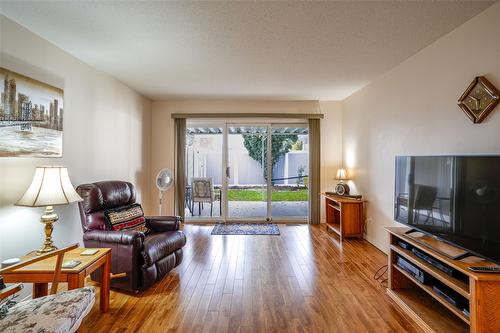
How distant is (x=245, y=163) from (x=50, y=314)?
14.0 ft

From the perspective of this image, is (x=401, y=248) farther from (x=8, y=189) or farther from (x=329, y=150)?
(x=8, y=189)

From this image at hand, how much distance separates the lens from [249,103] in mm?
5242

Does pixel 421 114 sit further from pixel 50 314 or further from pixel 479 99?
pixel 50 314

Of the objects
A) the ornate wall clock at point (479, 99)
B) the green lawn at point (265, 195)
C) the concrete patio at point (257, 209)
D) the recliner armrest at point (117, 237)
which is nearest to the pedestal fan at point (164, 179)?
the concrete patio at point (257, 209)

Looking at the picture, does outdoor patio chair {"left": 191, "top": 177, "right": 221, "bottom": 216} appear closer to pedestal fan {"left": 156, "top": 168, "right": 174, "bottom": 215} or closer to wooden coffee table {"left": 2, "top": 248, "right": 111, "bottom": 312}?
pedestal fan {"left": 156, "top": 168, "right": 174, "bottom": 215}

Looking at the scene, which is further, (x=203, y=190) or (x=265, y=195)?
(x=265, y=195)

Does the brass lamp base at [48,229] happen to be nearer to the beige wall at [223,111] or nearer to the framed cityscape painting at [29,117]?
the framed cityscape painting at [29,117]

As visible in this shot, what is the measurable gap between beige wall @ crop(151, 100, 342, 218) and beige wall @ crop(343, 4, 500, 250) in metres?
0.61

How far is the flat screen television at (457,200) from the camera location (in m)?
1.68

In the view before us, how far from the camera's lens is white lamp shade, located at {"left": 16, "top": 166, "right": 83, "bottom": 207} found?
207 centimetres

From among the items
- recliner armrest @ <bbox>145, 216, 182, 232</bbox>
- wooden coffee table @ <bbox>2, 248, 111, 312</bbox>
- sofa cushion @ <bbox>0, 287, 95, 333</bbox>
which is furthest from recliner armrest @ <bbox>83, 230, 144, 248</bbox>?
sofa cushion @ <bbox>0, 287, 95, 333</bbox>

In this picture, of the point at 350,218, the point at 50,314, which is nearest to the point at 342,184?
the point at 350,218

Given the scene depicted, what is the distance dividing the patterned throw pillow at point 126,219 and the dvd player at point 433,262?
2.83m

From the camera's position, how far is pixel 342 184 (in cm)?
475
